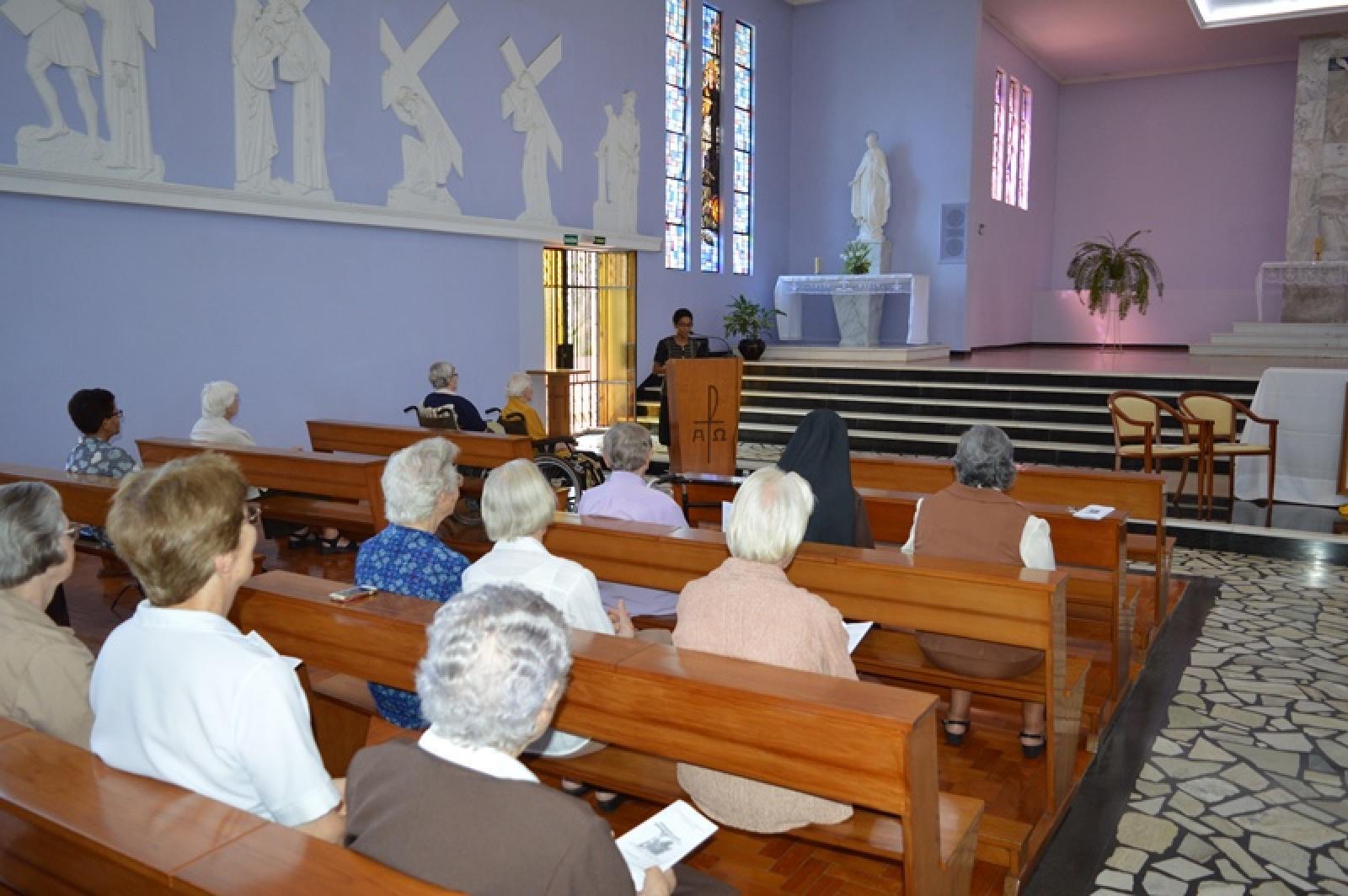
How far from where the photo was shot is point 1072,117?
1819 cm

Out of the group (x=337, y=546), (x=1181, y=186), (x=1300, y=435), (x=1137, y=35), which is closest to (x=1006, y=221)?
(x=1137, y=35)

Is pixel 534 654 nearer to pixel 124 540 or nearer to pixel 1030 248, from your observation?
pixel 124 540

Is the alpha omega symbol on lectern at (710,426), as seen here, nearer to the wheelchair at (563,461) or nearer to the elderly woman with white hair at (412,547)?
the wheelchair at (563,461)

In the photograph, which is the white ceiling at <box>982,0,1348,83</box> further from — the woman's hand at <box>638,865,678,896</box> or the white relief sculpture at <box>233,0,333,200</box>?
the woman's hand at <box>638,865,678,896</box>

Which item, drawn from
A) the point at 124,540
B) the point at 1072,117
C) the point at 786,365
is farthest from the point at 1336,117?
the point at 124,540

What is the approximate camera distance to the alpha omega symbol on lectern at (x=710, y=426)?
23.3 feet

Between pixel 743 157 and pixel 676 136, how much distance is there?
1.70 meters

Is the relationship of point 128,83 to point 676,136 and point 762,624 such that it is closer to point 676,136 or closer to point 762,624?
point 762,624

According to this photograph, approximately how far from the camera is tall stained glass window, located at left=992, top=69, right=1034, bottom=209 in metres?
15.2

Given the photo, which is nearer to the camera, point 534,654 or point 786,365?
point 534,654

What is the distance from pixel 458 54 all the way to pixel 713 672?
28.3 feet

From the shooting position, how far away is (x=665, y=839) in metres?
1.81

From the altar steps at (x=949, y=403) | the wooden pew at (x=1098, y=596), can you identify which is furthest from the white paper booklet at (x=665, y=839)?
the altar steps at (x=949, y=403)

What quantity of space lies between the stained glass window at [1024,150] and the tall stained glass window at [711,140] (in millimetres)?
5635
